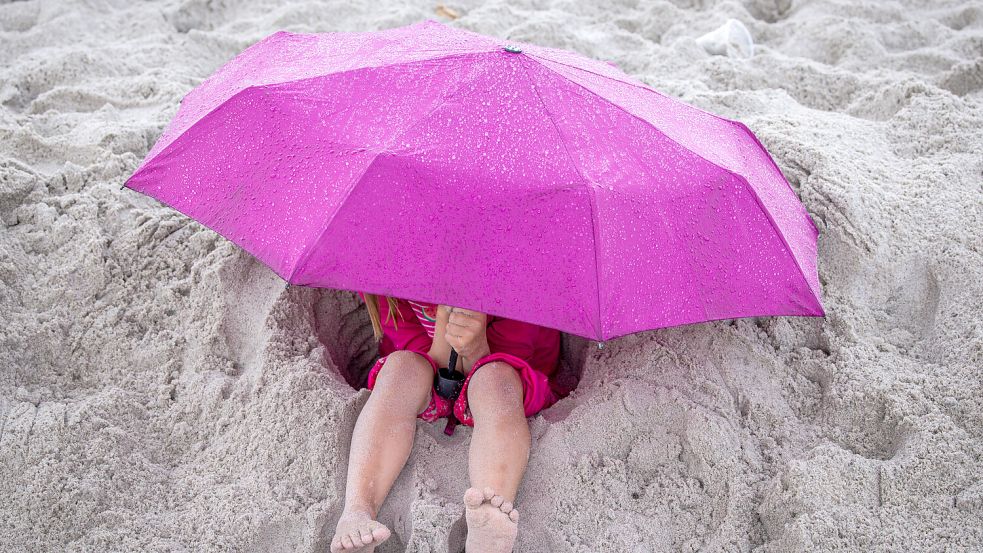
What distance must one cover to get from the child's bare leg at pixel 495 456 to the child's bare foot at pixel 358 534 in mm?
207

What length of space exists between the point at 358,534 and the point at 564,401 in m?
0.73

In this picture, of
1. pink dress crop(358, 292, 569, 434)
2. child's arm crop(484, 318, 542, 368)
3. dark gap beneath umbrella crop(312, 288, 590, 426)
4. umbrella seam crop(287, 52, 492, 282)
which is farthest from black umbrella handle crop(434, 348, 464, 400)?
umbrella seam crop(287, 52, 492, 282)

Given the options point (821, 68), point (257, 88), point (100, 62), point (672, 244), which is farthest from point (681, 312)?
point (100, 62)

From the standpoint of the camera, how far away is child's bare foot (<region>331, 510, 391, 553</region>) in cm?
184

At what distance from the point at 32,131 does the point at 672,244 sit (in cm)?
235

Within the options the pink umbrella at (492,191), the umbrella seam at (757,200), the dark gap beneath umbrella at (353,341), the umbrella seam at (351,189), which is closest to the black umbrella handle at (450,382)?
the dark gap beneath umbrella at (353,341)

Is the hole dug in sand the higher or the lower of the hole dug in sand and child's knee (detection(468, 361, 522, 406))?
the lower

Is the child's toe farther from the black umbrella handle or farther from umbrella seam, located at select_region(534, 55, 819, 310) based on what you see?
umbrella seam, located at select_region(534, 55, 819, 310)

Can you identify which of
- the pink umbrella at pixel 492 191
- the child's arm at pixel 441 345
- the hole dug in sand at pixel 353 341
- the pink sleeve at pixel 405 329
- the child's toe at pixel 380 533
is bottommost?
the hole dug in sand at pixel 353 341

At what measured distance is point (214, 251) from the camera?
255cm

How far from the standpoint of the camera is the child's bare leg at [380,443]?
187cm

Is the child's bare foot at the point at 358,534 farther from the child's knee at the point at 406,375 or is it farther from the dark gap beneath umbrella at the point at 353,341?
the dark gap beneath umbrella at the point at 353,341

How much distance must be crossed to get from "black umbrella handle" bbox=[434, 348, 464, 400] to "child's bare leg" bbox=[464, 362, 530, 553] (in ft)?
0.23

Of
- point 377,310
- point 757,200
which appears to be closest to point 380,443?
point 377,310
